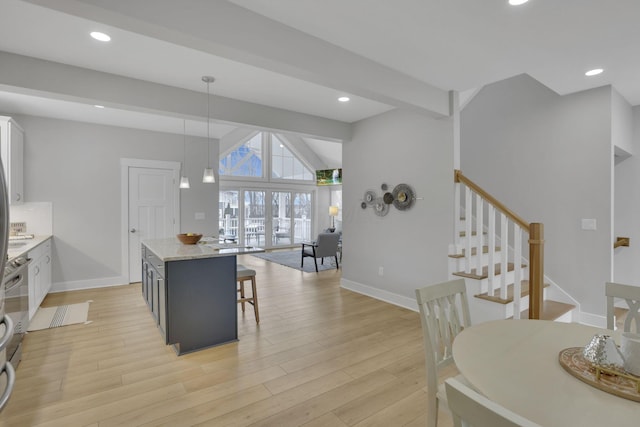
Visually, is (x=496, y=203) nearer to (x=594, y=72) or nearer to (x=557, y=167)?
(x=557, y=167)

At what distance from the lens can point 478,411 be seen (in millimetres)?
700

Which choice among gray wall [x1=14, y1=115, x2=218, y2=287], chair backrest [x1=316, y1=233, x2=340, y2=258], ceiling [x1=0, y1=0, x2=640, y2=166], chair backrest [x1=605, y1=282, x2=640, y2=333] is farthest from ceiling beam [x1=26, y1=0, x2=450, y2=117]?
gray wall [x1=14, y1=115, x2=218, y2=287]

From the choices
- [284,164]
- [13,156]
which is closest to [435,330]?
[13,156]

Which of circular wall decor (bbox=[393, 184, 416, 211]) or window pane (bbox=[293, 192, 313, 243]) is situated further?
window pane (bbox=[293, 192, 313, 243])

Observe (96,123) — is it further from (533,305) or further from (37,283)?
(533,305)

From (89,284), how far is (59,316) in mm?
1440

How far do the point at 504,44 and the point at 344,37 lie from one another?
127 centimetres

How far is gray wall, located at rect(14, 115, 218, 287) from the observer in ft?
15.7

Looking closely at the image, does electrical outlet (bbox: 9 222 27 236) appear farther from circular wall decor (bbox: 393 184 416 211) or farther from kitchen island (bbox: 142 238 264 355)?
→ circular wall decor (bbox: 393 184 416 211)

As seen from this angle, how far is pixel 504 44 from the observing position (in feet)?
8.46

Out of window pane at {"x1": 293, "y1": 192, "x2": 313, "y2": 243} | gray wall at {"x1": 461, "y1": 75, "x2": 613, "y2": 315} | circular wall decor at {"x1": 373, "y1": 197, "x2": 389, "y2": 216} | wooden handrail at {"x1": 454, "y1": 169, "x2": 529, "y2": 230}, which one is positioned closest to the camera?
wooden handrail at {"x1": 454, "y1": 169, "x2": 529, "y2": 230}

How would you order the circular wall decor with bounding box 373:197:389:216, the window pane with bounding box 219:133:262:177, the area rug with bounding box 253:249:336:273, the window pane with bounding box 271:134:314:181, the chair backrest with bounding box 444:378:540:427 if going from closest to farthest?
the chair backrest with bounding box 444:378:540:427, the circular wall decor with bounding box 373:197:389:216, the area rug with bounding box 253:249:336:273, the window pane with bounding box 219:133:262:177, the window pane with bounding box 271:134:314:181

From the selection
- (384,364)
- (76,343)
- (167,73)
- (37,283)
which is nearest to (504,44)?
(384,364)

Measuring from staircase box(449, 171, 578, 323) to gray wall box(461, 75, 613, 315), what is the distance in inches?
14.4
